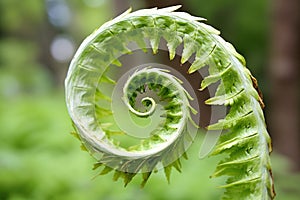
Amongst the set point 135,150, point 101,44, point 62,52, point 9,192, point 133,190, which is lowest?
point 62,52

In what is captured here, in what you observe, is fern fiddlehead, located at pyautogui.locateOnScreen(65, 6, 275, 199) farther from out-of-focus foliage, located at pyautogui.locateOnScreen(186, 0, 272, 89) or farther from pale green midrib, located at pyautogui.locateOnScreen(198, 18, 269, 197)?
out-of-focus foliage, located at pyautogui.locateOnScreen(186, 0, 272, 89)

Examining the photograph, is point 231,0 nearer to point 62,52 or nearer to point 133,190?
point 133,190

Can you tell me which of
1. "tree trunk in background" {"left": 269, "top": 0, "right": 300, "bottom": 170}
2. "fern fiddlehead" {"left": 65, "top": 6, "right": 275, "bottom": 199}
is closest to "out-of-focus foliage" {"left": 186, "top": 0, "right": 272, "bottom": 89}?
"tree trunk in background" {"left": 269, "top": 0, "right": 300, "bottom": 170}

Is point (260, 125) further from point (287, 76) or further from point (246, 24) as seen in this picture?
point (246, 24)

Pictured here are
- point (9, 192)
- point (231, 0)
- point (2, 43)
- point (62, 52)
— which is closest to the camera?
point (9, 192)

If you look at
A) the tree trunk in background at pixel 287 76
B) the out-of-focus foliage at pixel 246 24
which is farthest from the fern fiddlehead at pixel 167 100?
the out-of-focus foliage at pixel 246 24

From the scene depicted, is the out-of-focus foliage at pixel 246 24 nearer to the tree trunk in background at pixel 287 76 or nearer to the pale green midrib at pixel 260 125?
the tree trunk in background at pixel 287 76

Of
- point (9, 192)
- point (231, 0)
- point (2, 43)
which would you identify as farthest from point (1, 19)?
point (9, 192)
